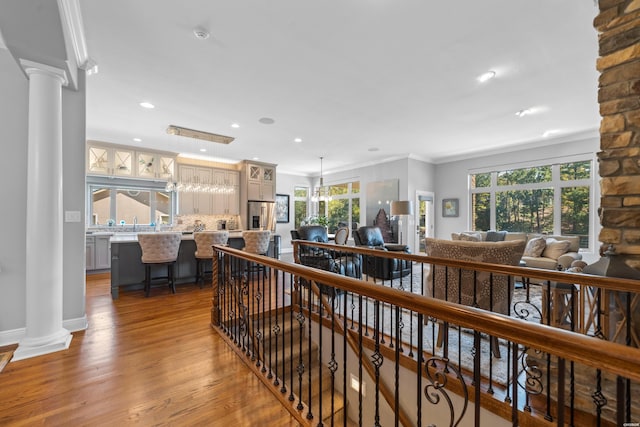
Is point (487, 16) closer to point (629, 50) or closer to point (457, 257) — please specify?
point (629, 50)

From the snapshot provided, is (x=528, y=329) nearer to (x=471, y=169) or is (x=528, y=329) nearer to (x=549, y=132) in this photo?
(x=549, y=132)

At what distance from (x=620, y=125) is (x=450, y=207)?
19.7ft

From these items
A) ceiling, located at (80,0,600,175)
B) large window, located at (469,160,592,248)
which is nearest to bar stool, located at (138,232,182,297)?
ceiling, located at (80,0,600,175)

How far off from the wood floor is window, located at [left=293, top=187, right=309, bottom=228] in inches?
282

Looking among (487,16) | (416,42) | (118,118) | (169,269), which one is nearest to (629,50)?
(487,16)

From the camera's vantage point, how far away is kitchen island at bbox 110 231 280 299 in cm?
408

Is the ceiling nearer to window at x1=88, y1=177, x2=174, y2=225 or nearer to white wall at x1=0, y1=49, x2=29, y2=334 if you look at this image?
white wall at x1=0, y1=49, x2=29, y2=334

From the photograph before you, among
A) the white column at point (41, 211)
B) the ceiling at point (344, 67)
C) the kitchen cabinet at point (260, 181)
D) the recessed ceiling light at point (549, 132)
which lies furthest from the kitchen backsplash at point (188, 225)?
the recessed ceiling light at point (549, 132)

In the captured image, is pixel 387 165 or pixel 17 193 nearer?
pixel 17 193

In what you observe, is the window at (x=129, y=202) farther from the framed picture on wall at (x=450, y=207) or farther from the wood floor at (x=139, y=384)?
the framed picture on wall at (x=450, y=207)

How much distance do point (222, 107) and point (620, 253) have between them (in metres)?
4.50

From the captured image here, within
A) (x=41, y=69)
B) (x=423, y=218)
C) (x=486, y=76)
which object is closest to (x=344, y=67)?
(x=486, y=76)

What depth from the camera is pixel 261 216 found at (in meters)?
8.07

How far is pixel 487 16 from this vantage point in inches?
91.6
